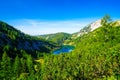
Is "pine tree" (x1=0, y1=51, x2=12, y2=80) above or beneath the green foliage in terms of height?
beneath

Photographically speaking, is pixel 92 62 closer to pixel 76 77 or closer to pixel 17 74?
pixel 76 77

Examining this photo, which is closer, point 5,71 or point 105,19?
Answer: point 5,71

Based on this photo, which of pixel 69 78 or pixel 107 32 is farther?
pixel 107 32

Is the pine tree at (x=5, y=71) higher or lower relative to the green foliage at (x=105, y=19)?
lower

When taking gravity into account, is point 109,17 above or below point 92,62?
above

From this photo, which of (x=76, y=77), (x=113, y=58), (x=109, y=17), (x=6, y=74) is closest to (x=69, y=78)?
(x=76, y=77)

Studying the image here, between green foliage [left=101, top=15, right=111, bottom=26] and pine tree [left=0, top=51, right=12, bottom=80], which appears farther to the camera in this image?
green foliage [left=101, top=15, right=111, bottom=26]

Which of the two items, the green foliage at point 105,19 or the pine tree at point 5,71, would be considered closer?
the pine tree at point 5,71

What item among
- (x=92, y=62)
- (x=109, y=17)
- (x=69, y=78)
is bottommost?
(x=69, y=78)

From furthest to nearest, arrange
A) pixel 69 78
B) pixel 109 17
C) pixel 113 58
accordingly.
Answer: pixel 109 17 < pixel 69 78 < pixel 113 58

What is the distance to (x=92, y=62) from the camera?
4803 inches

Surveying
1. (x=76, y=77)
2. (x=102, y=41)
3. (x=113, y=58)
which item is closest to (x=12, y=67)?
(x=76, y=77)

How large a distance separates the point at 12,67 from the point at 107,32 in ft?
310

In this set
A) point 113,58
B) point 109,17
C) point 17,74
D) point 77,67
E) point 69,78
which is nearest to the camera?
point 113,58
